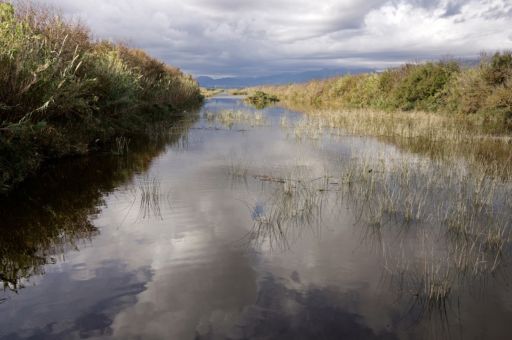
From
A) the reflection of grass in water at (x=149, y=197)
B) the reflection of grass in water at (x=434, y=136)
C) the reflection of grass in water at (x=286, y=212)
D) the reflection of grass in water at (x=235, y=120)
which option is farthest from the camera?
the reflection of grass in water at (x=235, y=120)

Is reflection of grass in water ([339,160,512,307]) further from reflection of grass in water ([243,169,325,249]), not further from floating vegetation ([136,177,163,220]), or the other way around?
floating vegetation ([136,177,163,220])

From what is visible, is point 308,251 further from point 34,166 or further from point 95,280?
point 34,166

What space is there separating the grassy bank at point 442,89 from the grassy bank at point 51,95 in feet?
69.9

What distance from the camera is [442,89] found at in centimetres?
3372

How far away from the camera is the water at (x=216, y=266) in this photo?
5000 millimetres

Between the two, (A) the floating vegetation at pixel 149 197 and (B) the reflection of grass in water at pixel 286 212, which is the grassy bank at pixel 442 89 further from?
(A) the floating vegetation at pixel 149 197

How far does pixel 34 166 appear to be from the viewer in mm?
10656

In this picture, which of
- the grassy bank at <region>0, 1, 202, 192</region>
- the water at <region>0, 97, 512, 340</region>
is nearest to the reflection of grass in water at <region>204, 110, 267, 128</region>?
the grassy bank at <region>0, 1, 202, 192</region>

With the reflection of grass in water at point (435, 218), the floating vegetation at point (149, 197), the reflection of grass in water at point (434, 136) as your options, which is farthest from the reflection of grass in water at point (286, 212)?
the reflection of grass in water at point (434, 136)

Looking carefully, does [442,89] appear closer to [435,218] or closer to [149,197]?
[435,218]

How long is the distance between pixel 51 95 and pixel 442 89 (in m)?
31.0

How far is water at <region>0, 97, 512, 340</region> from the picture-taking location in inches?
197

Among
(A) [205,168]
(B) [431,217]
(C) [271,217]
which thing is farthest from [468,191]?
(A) [205,168]

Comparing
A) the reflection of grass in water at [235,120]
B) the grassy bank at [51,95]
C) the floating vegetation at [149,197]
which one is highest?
the grassy bank at [51,95]
